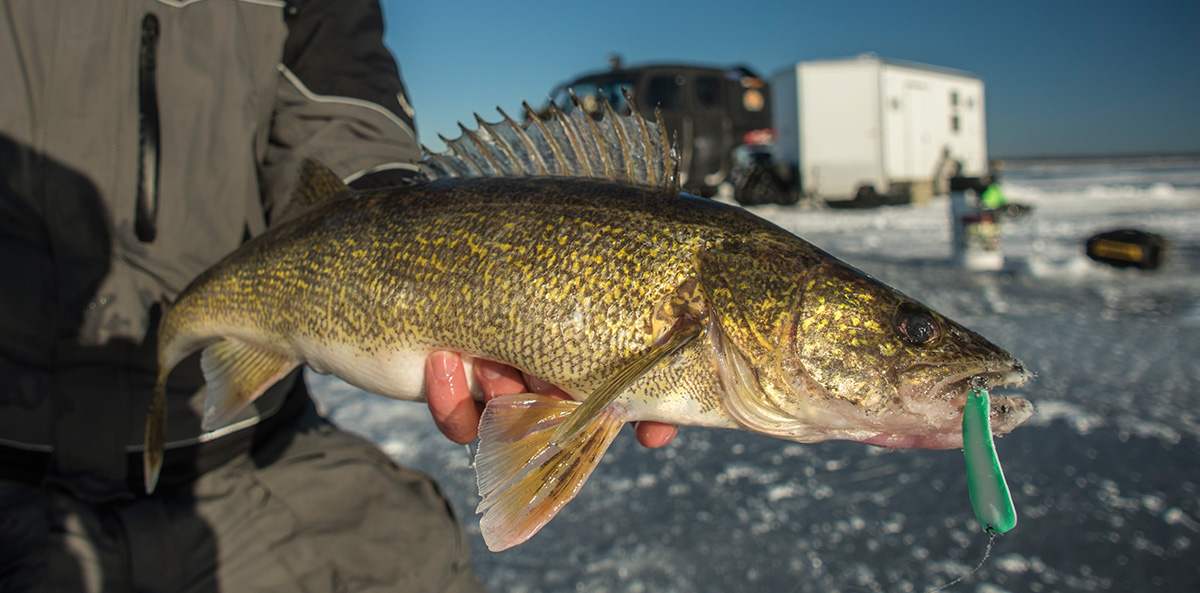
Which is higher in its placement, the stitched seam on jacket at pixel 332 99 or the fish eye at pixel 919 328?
the stitched seam on jacket at pixel 332 99

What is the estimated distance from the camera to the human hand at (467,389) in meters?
1.66

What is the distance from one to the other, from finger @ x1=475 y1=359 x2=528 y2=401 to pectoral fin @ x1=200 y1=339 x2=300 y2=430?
0.56 m

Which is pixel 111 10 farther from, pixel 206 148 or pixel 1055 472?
pixel 1055 472

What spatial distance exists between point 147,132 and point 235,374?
769mm

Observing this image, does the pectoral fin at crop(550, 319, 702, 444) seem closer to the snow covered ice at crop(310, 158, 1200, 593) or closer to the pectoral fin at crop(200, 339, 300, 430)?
the pectoral fin at crop(200, 339, 300, 430)

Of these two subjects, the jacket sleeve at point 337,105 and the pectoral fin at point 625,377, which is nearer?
the pectoral fin at point 625,377

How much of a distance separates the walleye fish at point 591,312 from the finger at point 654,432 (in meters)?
0.25

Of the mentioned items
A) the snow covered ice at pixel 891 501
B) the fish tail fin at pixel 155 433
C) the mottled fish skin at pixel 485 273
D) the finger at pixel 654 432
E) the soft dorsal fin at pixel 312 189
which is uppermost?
the soft dorsal fin at pixel 312 189

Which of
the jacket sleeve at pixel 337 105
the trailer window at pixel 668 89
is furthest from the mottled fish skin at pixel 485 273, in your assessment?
the trailer window at pixel 668 89

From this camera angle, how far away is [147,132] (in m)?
1.97

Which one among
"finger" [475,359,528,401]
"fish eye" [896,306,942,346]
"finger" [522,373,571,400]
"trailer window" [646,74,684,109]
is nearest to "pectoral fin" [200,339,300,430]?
"finger" [475,359,528,401]

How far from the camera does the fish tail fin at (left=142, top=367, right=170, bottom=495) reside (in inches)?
71.0

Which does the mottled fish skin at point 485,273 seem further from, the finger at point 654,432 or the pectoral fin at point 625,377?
the finger at point 654,432

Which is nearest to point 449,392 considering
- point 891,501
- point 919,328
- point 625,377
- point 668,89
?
point 625,377
